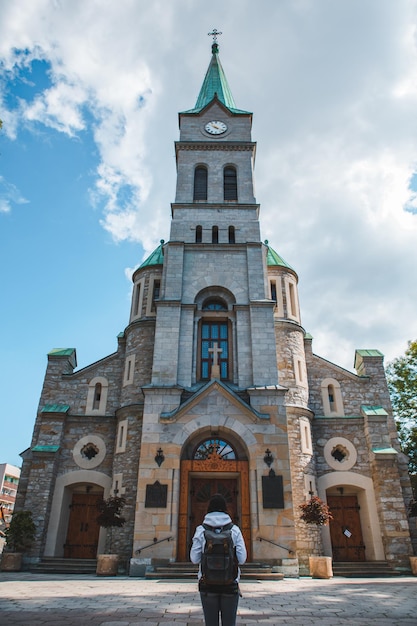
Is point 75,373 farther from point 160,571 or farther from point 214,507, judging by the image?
point 214,507

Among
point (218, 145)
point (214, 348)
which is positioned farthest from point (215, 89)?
point (214, 348)

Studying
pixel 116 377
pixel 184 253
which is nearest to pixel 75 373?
pixel 116 377

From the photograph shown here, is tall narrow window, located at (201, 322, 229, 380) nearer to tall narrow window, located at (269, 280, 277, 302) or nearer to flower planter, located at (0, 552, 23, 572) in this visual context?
tall narrow window, located at (269, 280, 277, 302)

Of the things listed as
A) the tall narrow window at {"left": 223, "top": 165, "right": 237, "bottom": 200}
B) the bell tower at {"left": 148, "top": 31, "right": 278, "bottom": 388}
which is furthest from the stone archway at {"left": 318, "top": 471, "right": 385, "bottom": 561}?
the tall narrow window at {"left": 223, "top": 165, "right": 237, "bottom": 200}

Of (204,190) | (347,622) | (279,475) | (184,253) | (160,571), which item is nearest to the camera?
(347,622)

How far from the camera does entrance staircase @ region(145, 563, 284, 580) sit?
45.6ft

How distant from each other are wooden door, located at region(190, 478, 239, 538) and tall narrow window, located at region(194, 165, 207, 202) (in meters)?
14.9

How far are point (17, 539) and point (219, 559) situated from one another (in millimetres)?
15995

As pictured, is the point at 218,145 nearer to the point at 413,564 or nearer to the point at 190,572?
the point at 190,572

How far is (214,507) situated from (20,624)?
12.3 ft

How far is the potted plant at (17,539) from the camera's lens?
1698 centimetres

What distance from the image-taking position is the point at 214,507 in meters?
5.36

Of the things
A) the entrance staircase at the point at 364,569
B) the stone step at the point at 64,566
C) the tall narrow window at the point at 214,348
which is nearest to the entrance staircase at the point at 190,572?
the stone step at the point at 64,566

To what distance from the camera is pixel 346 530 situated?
19500mm
